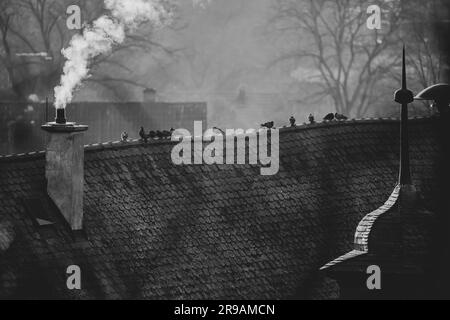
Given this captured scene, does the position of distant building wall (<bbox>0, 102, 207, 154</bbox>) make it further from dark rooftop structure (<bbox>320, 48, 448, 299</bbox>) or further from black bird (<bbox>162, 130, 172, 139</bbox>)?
dark rooftop structure (<bbox>320, 48, 448, 299</bbox>)

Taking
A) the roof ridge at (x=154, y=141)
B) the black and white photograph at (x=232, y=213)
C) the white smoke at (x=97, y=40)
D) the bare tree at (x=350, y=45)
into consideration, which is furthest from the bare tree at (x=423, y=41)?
the roof ridge at (x=154, y=141)

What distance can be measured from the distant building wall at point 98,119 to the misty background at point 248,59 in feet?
12.7

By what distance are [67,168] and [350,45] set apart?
60034 mm

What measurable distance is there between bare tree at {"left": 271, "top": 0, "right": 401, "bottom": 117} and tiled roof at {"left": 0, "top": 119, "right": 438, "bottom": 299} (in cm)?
4707

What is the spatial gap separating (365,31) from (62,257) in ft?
208

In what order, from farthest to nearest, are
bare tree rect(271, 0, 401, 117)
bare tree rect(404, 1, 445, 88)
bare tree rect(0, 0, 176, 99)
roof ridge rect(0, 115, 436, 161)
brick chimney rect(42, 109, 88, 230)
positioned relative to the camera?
bare tree rect(271, 0, 401, 117), bare tree rect(404, 1, 445, 88), bare tree rect(0, 0, 176, 99), roof ridge rect(0, 115, 436, 161), brick chimney rect(42, 109, 88, 230)

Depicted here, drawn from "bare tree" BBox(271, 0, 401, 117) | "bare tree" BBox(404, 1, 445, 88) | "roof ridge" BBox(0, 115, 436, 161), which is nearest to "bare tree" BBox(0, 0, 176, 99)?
"bare tree" BBox(404, 1, 445, 88)

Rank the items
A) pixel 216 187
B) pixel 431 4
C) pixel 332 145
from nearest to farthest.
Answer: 1. pixel 216 187
2. pixel 332 145
3. pixel 431 4

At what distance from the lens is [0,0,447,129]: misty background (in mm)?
89812

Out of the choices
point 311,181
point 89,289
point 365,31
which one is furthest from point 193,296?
point 365,31

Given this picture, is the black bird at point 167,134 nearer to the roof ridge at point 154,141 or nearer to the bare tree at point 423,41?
the roof ridge at point 154,141

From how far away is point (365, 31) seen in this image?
107 metres

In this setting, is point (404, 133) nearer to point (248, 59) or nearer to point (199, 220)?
point (199, 220)
